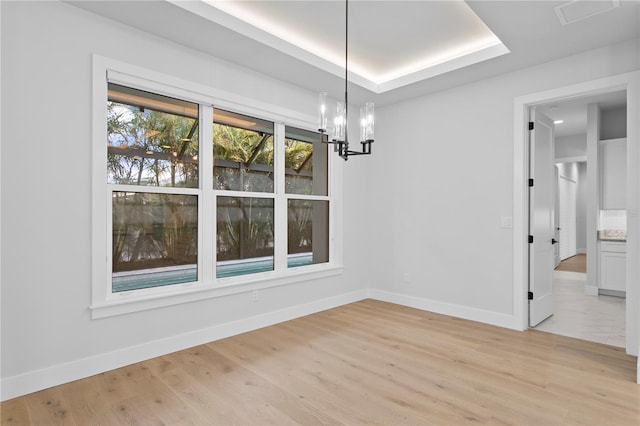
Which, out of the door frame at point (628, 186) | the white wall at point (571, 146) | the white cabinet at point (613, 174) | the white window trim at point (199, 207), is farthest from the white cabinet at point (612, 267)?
the white window trim at point (199, 207)

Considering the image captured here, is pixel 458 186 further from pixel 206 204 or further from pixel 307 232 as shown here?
pixel 206 204

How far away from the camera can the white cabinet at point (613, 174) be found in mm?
5520

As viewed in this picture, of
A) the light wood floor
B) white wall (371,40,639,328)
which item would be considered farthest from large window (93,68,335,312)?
white wall (371,40,639,328)

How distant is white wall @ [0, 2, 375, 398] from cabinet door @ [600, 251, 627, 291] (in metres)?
6.16

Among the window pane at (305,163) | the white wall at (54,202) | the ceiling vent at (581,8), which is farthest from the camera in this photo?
the window pane at (305,163)

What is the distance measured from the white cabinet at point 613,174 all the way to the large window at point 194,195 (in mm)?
4726

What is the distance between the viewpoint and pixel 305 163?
15.0ft

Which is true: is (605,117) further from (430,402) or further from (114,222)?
(114,222)

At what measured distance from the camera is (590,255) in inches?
224

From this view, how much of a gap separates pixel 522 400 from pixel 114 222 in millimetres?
3298

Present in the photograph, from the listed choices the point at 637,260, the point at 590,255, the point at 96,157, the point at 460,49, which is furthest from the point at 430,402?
the point at 590,255

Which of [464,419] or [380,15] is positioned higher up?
[380,15]

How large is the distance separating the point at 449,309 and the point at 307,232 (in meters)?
2.00

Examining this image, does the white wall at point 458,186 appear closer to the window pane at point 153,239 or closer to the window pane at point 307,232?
the window pane at point 307,232
